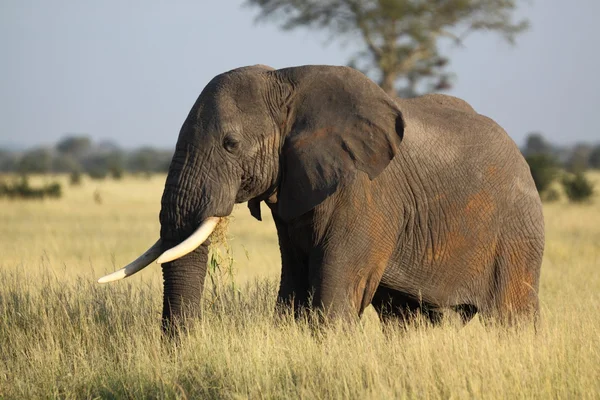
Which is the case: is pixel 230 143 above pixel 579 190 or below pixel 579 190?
above

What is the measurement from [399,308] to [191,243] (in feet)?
6.71

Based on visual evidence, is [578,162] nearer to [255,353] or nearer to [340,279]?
[340,279]

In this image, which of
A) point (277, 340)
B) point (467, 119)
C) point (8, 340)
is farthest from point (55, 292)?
point (467, 119)

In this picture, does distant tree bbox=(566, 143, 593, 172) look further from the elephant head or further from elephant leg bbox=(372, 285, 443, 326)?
the elephant head

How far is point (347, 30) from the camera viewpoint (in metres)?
30.8

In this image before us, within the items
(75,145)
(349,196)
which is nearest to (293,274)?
(349,196)

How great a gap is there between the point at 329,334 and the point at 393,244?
3.00ft

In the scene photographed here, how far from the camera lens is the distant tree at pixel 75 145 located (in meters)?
121

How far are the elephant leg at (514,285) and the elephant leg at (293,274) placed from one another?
1368mm

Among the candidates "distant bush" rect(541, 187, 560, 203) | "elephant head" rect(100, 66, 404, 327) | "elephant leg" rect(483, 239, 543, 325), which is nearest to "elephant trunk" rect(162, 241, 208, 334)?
"elephant head" rect(100, 66, 404, 327)

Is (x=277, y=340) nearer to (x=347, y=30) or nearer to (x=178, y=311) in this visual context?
(x=178, y=311)

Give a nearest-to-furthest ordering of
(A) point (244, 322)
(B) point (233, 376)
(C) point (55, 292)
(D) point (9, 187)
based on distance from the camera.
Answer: (B) point (233, 376), (A) point (244, 322), (C) point (55, 292), (D) point (9, 187)

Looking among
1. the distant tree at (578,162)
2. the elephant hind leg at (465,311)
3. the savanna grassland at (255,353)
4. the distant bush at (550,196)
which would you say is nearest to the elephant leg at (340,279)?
the savanna grassland at (255,353)

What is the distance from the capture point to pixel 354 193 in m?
6.29
